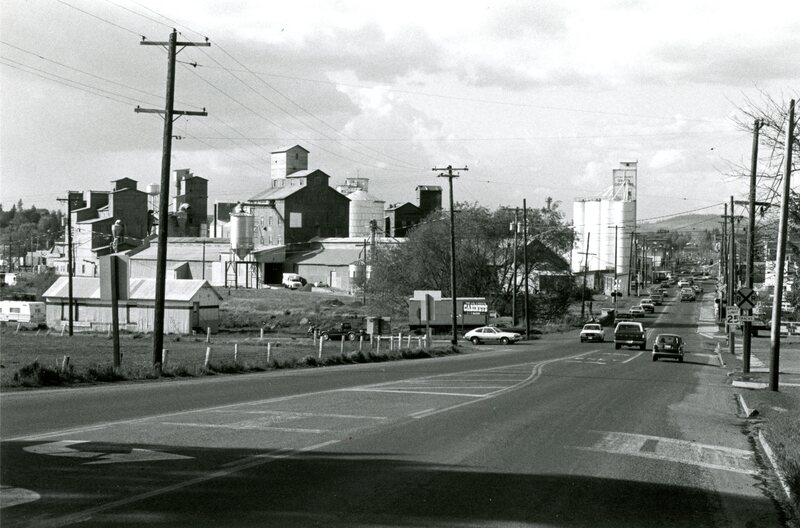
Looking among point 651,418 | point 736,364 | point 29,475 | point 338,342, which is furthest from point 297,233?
point 29,475

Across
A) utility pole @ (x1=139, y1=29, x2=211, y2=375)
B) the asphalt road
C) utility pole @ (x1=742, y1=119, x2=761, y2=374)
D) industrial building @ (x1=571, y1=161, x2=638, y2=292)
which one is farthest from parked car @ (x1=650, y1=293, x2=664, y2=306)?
the asphalt road

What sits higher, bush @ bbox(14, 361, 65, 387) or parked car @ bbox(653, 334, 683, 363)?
bush @ bbox(14, 361, 65, 387)

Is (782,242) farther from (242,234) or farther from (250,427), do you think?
(242,234)

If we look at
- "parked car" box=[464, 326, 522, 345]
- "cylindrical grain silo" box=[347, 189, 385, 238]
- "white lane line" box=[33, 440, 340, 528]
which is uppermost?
"cylindrical grain silo" box=[347, 189, 385, 238]

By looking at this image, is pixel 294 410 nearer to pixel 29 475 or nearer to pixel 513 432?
pixel 513 432

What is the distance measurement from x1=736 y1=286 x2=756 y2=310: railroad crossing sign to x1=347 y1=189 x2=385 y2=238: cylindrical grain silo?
306ft

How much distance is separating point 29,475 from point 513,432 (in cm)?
782

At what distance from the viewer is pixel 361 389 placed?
22.3m

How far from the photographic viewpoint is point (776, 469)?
41.3ft

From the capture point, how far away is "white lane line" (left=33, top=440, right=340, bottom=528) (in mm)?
7824

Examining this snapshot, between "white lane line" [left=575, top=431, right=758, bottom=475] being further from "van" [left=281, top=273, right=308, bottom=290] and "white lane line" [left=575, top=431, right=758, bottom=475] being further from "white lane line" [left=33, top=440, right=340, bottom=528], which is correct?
"van" [left=281, top=273, right=308, bottom=290]

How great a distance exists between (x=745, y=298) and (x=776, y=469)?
2232 centimetres

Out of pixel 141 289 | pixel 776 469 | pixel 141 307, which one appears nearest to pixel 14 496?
pixel 776 469

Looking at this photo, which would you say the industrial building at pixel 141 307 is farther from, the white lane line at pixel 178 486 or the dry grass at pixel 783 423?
the white lane line at pixel 178 486
